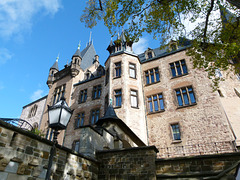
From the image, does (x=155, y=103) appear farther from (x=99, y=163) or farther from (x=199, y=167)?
(x=199, y=167)

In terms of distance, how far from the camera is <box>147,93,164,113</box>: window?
18023 millimetres

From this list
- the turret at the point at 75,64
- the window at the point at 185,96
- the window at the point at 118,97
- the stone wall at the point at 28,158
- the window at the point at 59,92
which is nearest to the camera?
the stone wall at the point at 28,158

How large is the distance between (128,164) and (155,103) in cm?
1091

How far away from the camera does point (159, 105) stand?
18.1 meters

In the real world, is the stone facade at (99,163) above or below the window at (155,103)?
below

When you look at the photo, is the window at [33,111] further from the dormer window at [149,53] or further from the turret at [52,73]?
the dormer window at [149,53]

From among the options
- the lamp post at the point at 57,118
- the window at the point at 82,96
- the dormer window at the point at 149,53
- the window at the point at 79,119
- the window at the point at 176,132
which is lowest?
the lamp post at the point at 57,118

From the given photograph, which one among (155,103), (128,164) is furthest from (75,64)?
(128,164)

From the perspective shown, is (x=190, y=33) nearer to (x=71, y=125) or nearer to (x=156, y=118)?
(x=156, y=118)

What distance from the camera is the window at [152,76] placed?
19.9 m

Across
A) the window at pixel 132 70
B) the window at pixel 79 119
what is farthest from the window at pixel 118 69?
the window at pixel 79 119

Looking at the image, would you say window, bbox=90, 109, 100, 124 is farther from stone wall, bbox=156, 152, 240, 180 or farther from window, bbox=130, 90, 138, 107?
stone wall, bbox=156, 152, 240, 180

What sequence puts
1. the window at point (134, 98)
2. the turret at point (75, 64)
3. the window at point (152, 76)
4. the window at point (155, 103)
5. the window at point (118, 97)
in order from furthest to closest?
the turret at point (75, 64)
the window at point (152, 76)
the window at point (155, 103)
the window at point (134, 98)
the window at point (118, 97)

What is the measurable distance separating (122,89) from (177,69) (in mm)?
6341
